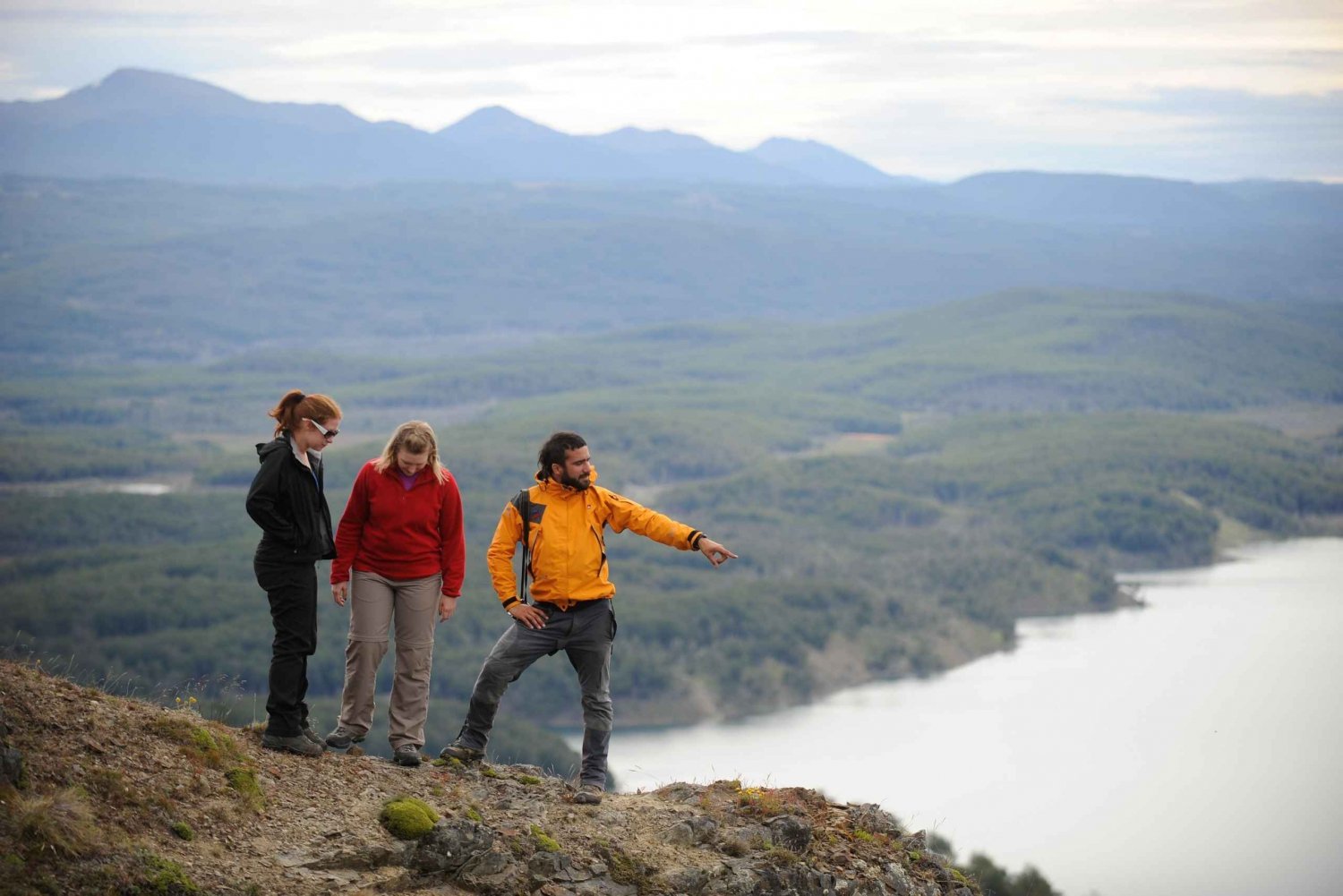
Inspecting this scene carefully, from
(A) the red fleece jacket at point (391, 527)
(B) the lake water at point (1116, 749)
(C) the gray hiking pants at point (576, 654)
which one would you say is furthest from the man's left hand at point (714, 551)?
(B) the lake water at point (1116, 749)

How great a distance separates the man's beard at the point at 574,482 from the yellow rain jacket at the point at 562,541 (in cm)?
6

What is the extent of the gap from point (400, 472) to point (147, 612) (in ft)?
337

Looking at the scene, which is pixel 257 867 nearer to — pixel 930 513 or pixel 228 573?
pixel 228 573

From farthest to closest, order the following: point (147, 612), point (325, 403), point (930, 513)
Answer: point (930, 513), point (147, 612), point (325, 403)

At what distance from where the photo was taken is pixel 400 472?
1052 cm

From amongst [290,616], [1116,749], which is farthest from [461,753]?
[1116,749]

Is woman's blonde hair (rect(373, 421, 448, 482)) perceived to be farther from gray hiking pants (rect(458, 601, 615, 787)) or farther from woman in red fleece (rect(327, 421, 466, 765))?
gray hiking pants (rect(458, 601, 615, 787))

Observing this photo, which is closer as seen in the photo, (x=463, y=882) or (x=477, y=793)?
(x=463, y=882)

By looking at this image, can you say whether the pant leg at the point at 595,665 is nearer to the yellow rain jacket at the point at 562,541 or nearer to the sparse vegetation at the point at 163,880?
the yellow rain jacket at the point at 562,541

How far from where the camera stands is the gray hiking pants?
415 inches

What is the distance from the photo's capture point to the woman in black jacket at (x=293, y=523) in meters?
10.2

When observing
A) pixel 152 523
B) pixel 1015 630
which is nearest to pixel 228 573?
pixel 152 523

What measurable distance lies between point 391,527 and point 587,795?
7.74 ft

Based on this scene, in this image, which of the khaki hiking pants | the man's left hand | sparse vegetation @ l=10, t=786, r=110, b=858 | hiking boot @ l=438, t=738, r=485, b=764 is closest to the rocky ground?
sparse vegetation @ l=10, t=786, r=110, b=858
